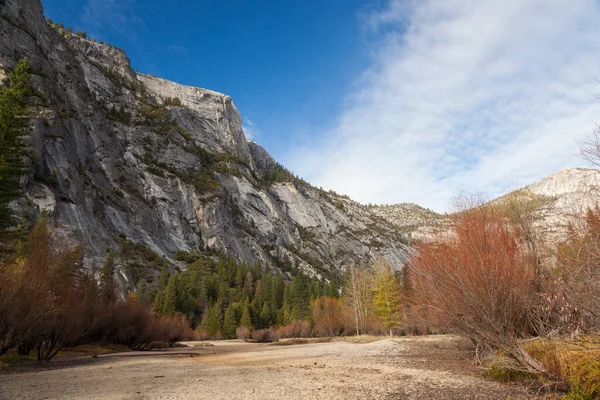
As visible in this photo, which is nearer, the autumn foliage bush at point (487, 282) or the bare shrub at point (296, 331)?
the autumn foliage bush at point (487, 282)

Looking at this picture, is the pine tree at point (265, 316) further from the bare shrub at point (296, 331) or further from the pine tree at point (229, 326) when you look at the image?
the bare shrub at point (296, 331)

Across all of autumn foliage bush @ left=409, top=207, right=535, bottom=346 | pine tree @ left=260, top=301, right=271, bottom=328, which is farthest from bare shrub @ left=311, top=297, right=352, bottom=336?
autumn foliage bush @ left=409, top=207, right=535, bottom=346

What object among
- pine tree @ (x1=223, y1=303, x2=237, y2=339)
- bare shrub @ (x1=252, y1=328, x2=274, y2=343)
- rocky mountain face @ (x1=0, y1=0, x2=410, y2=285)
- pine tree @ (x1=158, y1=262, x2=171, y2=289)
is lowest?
bare shrub @ (x1=252, y1=328, x2=274, y2=343)

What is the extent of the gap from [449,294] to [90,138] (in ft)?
392

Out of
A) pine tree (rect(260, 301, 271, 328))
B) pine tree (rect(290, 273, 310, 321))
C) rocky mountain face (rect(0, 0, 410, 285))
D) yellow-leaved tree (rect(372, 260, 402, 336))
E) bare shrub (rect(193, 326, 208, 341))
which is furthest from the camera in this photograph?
pine tree (rect(260, 301, 271, 328))

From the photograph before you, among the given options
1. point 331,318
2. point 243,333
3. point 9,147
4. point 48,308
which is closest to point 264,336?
point 243,333

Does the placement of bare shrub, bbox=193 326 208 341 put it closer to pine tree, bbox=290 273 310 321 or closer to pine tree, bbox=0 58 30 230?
pine tree, bbox=290 273 310 321

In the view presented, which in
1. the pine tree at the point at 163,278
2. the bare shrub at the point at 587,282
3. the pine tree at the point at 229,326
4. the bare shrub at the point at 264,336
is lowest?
the bare shrub at the point at 264,336

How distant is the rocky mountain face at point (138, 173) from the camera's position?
7281cm

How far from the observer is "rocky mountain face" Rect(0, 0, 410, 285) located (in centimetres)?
7281

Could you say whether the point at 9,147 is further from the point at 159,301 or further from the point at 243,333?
the point at 243,333

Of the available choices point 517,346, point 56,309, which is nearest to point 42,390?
point 56,309

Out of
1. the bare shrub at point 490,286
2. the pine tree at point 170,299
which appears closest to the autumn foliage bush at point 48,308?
the bare shrub at point 490,286

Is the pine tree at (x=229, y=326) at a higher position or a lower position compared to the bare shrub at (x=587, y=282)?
lower
